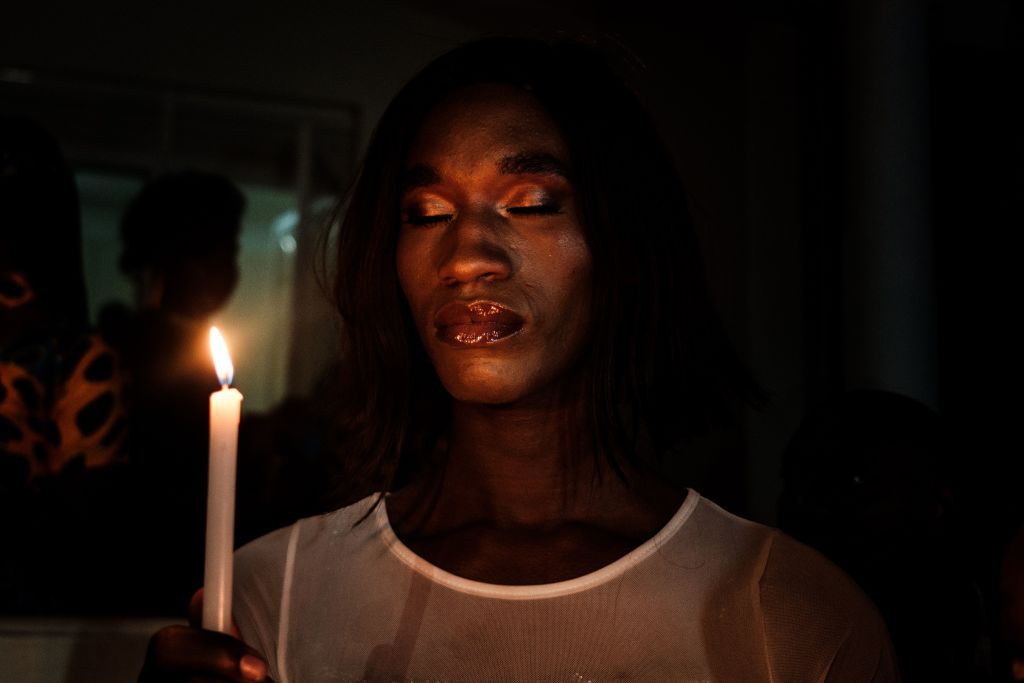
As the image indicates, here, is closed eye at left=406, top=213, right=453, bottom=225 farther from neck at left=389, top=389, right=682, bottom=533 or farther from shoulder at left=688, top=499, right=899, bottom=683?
shoulder at left=688, top=499, right=899, bottom=683

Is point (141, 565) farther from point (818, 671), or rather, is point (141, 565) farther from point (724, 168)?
point (724, 168)

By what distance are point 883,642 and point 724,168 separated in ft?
6.34

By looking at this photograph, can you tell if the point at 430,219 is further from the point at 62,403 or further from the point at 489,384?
the point at 62,403

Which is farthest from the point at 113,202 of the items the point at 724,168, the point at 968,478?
the point at 968,478

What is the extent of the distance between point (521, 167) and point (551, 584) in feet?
1.76

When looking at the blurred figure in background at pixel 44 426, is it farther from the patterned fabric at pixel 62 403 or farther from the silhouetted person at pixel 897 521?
the silhouetted person at pixel 897 521

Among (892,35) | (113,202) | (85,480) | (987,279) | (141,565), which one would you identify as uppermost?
(892,35)

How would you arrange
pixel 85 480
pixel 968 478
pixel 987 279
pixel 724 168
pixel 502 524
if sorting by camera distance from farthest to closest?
1. pixel 724 168
2. pixel 987 279
3. pixel 85 480
4. pixel 968 478
5. pixel 502 524

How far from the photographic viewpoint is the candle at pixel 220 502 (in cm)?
91

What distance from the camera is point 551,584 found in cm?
138

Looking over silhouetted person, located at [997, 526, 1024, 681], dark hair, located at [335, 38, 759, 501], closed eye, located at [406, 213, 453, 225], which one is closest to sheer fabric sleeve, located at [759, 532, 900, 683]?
silhouetted person, located at [997, 526, 1024, 681]

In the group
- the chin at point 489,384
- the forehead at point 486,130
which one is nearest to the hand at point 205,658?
the chin at point 489,384

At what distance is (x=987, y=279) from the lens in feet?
9.24

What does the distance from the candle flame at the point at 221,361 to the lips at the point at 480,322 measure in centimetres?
42
